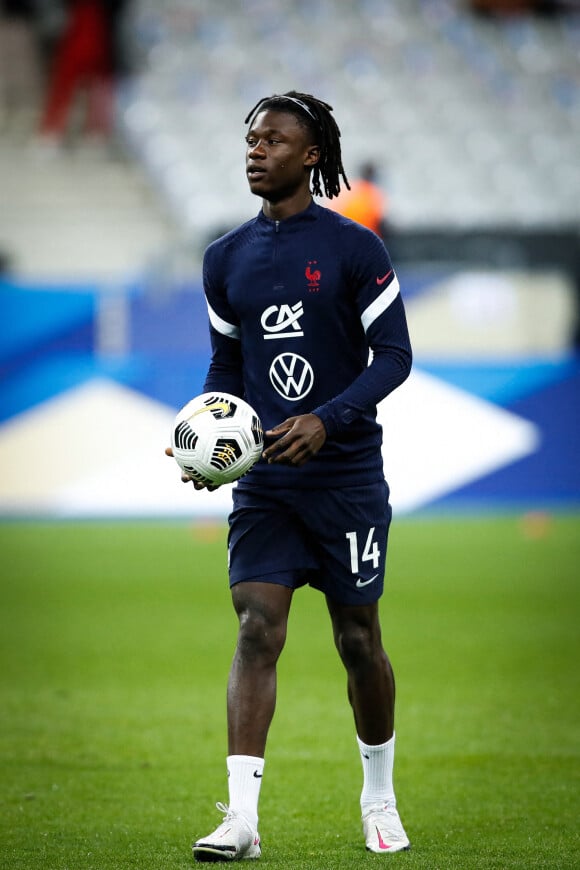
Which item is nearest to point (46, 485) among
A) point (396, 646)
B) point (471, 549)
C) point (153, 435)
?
point (153, 435)

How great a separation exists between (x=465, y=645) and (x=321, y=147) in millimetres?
4410

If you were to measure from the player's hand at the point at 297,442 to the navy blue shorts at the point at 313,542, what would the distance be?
266mm

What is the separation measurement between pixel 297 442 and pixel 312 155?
3.17ft

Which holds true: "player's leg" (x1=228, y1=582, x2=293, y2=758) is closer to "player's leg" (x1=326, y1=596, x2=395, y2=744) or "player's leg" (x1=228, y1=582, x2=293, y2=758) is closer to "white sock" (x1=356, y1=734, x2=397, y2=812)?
"player's leg" (x1=326, y1=596, x2=395, y2=744)

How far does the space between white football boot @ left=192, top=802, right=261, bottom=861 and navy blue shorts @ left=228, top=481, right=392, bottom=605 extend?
73 cm

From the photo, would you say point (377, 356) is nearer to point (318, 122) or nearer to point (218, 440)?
point (218, 440)

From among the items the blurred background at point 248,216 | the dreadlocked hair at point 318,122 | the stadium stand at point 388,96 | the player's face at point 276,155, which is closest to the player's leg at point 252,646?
the player's face at point 276,155

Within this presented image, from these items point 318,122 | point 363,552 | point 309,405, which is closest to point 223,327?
point 309,405

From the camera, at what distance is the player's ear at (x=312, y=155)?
15.0 feet

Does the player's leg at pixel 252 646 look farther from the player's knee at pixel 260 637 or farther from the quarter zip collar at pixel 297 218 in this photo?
the quarter zip collar at pixel 297 218

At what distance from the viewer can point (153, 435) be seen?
1378 centimetres

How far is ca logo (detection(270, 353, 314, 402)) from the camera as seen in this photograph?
14.9 ft

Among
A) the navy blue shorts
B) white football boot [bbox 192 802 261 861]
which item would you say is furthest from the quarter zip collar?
white football boot [bbox 192 802 261 861]

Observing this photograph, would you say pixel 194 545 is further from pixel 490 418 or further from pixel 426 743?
pixel 426 743
